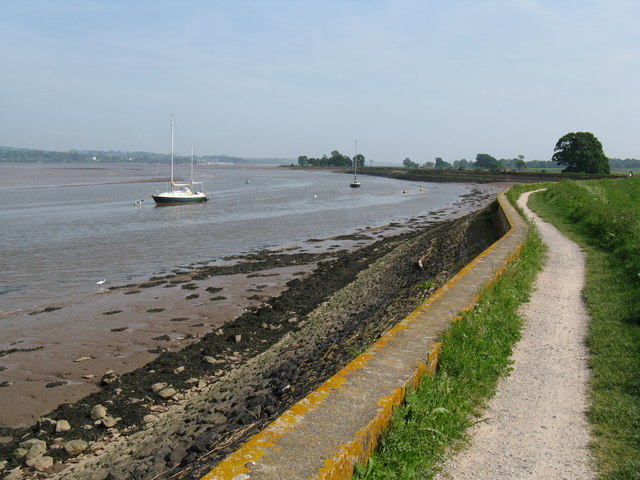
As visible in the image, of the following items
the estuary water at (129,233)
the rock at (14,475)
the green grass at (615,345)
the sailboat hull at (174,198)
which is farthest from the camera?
the sailboat hull at (174,198)

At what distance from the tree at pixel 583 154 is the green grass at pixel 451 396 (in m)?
89.5

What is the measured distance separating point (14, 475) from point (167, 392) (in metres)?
2.39

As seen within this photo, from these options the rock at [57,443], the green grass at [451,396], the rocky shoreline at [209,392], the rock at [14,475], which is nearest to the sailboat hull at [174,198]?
the rocky shoreline at [209,392]

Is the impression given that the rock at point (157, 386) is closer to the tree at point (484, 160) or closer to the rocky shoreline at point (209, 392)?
the rocky shoreline at point (209, 392)

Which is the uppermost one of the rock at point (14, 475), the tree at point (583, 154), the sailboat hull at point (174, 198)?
the tree at point (583, 154)

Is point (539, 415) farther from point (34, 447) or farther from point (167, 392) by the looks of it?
point (34, 447)

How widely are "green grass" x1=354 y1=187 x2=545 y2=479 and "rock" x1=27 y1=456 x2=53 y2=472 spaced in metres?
4.71

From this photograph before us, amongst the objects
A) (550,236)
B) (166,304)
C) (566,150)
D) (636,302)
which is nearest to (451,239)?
(550,236)

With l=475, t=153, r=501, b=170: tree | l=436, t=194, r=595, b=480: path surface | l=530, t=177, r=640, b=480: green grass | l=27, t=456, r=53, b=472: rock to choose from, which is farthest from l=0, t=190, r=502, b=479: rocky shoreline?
l=475, t=153, r=501, b=170: tree

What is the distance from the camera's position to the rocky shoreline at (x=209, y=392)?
19.7 ft

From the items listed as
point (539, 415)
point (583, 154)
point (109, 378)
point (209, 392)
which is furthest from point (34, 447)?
point (583, 154)

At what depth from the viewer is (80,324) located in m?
12.0

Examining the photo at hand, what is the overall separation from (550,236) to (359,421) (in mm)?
14156

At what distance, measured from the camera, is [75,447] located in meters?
6.50
